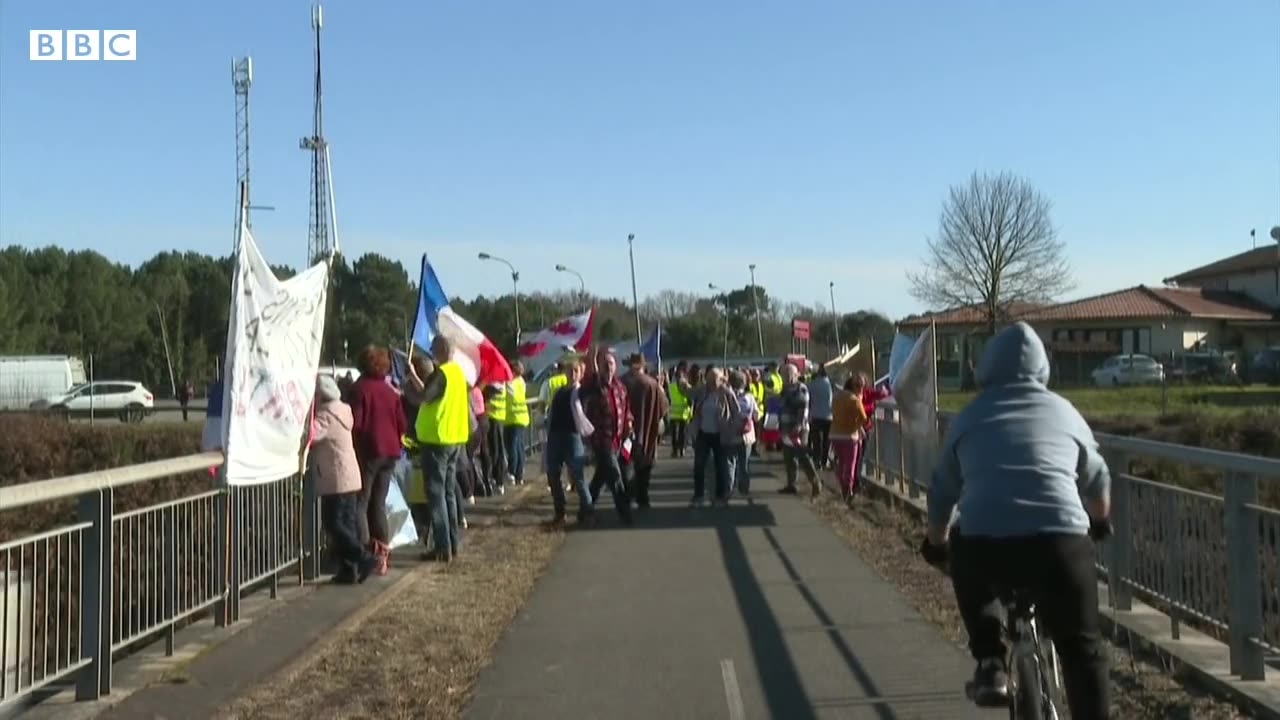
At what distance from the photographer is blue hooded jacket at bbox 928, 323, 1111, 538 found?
5.17 m

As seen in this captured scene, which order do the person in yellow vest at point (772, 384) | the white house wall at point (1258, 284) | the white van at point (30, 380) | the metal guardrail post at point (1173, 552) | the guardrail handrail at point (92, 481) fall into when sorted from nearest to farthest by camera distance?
the guardrail handrail at point (92, 481) < the metal guardrail post at point (1173, 552) < the person in yellow vest at point (772, 384) < the white van at point (30, 380) < the white house wall at point (1258, 284)

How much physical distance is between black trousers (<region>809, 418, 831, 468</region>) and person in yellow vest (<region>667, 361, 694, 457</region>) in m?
4.50

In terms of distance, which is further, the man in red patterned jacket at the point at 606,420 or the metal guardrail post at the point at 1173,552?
the man in red patterned jacket at the point at 606,420

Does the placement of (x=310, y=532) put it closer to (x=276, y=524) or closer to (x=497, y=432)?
(x=276, y=524)

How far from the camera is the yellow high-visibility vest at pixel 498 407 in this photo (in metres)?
17.9

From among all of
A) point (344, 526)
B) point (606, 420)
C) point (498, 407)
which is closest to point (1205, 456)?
point (344, 526)

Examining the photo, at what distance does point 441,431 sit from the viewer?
11.4 m

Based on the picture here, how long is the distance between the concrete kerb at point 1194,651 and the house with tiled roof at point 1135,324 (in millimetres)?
65905

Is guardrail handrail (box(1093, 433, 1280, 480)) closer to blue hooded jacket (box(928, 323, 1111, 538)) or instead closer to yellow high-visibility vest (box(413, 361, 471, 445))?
blue hooded jacket (box(928, 323, 1111, 538))

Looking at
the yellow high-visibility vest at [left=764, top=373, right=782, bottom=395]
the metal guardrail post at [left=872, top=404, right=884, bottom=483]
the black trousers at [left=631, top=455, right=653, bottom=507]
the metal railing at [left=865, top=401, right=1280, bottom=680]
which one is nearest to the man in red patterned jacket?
the black trousers at [left=631, top=455, right=653, bottom=507]

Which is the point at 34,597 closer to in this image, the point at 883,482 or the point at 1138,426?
the point at 883,482

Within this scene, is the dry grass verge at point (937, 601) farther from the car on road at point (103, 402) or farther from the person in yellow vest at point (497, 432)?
the car on road at point (103, 402)

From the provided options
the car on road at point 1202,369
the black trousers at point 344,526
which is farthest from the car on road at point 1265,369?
the black trousers at point 344,526

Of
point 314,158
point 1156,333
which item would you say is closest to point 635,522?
point 314,158
